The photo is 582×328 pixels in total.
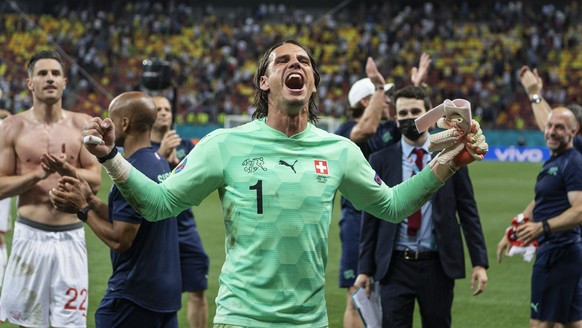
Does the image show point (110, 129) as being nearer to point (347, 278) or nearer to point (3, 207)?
point (347, 278)

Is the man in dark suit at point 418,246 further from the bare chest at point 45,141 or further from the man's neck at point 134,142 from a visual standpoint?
the bare chest at point 45,141

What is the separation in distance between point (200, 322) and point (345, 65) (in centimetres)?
3398

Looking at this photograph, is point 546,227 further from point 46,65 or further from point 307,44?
→ point 307,44

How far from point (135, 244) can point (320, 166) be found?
1.52m

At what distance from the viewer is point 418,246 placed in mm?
6184

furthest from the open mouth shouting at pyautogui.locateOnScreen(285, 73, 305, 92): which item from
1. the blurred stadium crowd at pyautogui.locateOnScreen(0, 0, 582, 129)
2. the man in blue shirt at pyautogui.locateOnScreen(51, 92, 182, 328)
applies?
the blurred stadium crowd at pyautogui.locateOnScreen(0, 0, 582, 129)

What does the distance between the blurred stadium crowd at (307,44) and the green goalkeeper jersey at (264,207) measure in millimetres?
31782

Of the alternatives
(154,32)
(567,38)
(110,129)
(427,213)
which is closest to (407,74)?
(567,38)

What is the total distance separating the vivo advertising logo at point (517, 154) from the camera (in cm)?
3206

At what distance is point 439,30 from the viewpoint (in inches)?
1704

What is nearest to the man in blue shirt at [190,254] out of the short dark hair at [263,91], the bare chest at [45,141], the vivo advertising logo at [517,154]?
the bare chest at [45,141]

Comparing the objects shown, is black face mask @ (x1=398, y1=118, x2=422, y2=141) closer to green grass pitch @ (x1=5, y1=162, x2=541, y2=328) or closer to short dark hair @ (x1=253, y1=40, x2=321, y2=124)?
short dark hair @ (x1=253, y1=40, x2=321, y2=124)

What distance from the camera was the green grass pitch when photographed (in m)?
9.84

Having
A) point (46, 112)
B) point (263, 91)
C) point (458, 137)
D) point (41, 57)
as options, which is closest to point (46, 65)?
point (41, 57)
